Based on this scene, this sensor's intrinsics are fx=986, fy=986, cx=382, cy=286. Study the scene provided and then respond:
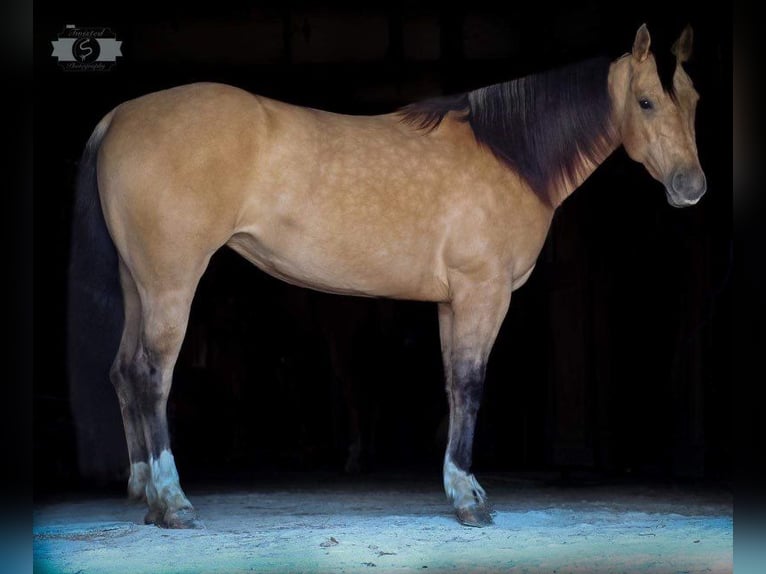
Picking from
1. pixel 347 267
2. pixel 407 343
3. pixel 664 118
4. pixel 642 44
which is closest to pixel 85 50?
pixel 347 267

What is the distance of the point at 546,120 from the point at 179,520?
2883 mm

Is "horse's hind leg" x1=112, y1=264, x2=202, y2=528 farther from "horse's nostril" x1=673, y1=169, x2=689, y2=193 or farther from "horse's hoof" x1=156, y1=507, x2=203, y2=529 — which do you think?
"horse's nostril" x1=673, y1=169, x2=689, y2=193

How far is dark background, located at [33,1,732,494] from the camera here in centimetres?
743

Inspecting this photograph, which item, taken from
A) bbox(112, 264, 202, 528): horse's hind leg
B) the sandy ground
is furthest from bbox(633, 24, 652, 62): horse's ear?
bbox(112, 264, 202, 528): horse's hind leg

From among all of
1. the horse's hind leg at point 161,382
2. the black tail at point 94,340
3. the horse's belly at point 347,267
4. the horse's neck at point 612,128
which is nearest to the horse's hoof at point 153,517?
the horse's hind leg at point 161,382

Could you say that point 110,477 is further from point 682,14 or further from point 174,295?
point 682,14

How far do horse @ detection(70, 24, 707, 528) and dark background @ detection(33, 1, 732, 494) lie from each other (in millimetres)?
1531

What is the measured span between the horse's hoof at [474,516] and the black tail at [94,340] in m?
1.90

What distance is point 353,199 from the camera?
5.16 metres

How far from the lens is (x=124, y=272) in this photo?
17.3 feet

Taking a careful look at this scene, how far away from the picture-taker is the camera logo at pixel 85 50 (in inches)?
213

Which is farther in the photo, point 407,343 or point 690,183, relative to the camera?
point 407,343

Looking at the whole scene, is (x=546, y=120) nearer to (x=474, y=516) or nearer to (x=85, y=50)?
(x=474, y=516)

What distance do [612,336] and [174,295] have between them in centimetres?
475
